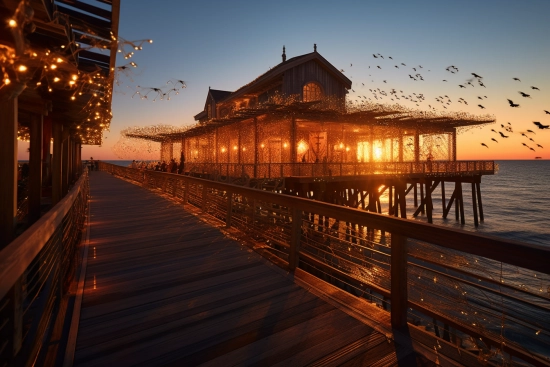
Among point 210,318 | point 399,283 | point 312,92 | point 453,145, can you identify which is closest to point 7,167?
point 210,318

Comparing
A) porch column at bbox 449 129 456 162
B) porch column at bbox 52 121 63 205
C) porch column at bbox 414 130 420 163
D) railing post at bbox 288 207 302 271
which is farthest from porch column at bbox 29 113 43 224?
porch column at bbox 449 129 456 162

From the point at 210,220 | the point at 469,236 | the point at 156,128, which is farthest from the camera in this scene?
the point at 156,128

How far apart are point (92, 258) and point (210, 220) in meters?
3.37

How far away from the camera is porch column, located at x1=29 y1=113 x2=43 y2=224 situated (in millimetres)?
8320

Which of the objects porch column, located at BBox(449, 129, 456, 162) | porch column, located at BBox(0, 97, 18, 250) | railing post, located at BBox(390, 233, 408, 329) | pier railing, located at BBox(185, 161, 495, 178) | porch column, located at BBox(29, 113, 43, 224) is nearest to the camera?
railing post, located at BBox(390, 233, 408, 329)

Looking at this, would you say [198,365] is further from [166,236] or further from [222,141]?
[222,141]

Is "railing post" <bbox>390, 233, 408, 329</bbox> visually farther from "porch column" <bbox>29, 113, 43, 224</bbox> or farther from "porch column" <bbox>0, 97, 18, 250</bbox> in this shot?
"porch column" <bbox>29, 113, 43, 224</bbox>

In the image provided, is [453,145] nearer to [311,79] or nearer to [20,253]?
[311,79]

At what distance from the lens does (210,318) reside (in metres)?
2.99

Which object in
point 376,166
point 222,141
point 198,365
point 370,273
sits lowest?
point 198,365

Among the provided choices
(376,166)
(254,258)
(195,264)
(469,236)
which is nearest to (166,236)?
(195,264)

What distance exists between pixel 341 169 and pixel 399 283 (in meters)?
15.4

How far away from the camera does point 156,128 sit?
28.4 m

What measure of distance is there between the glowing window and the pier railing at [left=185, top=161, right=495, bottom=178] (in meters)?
7.92
